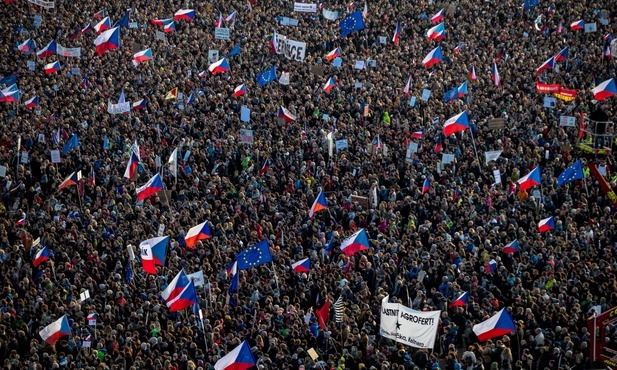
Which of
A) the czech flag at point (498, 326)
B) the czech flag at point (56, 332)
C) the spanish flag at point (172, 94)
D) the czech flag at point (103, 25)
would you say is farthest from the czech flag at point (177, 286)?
the czech flag at point (103, 25)

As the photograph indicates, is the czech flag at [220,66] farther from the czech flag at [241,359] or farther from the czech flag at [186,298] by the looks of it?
the czech flag at [241,359]

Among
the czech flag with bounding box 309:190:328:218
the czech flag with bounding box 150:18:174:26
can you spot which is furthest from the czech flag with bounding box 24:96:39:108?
the czech flag with bounding box 309:190:328:218

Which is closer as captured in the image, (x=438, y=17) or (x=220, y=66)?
(x=220, y=66)

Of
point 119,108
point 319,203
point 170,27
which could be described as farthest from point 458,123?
point 170,27

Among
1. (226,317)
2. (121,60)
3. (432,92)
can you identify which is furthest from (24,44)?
(226,317)

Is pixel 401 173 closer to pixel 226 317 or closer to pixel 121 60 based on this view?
pixel 226 317

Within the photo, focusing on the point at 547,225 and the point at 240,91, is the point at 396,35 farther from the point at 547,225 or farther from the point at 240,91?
the point at 547,225

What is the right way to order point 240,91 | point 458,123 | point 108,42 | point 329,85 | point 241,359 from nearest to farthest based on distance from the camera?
point 241,359 → point 458,123 → point 240,91 → point 329,85 → point 108,42
